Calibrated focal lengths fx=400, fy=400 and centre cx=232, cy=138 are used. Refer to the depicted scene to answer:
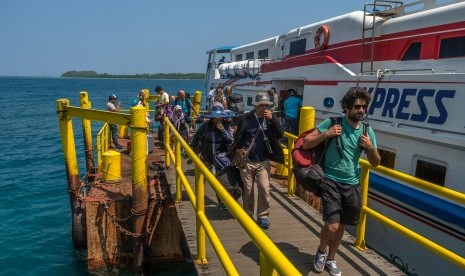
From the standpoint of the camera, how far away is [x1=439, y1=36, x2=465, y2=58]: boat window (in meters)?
5.77

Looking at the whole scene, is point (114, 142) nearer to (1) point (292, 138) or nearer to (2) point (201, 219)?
(1) point (292, 138)

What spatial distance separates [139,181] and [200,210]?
3177mm

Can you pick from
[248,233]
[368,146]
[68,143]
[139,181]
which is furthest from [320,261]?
[68,143]

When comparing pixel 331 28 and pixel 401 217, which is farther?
pixel 331 28

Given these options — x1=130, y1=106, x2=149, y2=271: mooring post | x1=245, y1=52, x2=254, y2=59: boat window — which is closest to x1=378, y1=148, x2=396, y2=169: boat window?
x1=130, y1=106, x2=149, y2=271: mooring post

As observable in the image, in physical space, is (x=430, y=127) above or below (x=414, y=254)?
above

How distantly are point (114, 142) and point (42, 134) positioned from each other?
1889cm

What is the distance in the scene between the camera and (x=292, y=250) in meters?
4.53

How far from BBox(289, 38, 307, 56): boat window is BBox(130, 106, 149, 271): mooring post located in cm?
515

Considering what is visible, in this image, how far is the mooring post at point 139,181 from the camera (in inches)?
259

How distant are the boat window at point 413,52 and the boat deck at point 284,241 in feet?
9.98

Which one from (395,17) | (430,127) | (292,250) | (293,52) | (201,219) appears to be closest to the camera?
(201,219)

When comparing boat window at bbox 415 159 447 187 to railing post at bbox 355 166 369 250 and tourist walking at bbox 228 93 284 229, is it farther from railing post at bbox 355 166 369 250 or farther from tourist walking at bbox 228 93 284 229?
tourist walking at bbox 228 93 284 229

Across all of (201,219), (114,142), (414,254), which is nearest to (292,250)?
(201,219)
